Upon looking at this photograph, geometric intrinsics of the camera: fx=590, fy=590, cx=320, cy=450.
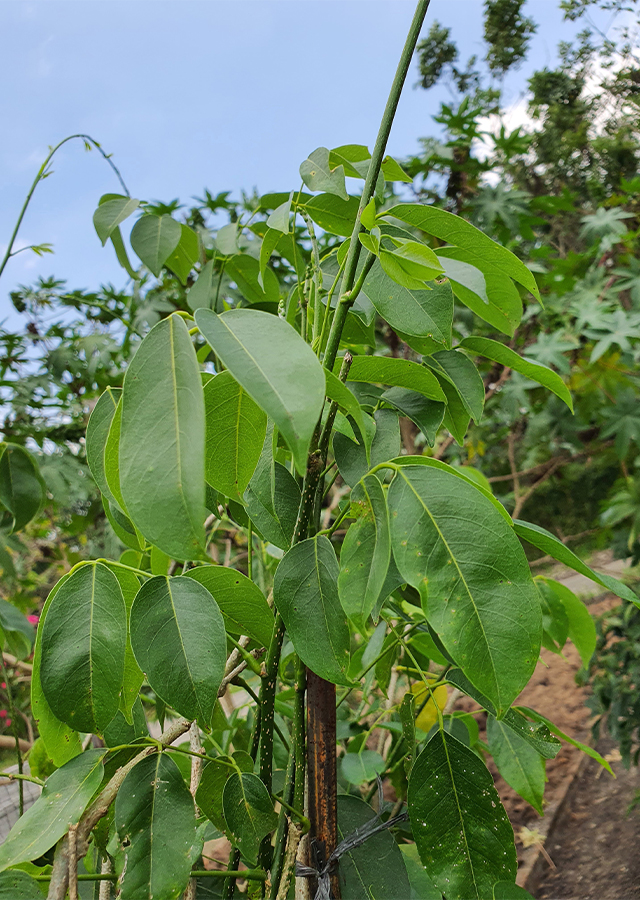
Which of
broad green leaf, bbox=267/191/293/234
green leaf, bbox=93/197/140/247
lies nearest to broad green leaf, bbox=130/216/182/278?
green leaf, bbox=93/197/140/247

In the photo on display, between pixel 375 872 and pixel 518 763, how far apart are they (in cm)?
17

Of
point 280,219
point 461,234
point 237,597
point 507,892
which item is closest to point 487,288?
point 461,234

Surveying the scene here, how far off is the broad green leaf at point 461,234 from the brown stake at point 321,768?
299mm

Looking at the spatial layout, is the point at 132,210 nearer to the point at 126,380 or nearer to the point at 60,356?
the point at 126,380

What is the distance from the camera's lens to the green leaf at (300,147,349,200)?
1.30 feet

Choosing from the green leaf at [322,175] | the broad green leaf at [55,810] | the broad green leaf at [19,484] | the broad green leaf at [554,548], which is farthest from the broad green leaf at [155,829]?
the broad green leaf at [19,484]

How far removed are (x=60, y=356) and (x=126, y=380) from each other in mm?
1724

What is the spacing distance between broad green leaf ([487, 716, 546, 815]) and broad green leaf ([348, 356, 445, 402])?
1.06 feet

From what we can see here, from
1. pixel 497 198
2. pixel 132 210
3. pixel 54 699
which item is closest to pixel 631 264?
pixel 497 198

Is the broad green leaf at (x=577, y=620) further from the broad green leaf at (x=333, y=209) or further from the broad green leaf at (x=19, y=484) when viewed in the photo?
the broad green leaf at (x=19, y=484)

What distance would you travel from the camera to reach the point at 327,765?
0.41 meters

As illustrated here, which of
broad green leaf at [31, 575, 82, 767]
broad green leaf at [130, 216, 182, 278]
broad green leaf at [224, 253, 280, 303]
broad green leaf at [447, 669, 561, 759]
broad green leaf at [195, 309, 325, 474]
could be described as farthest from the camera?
broad green leaf at [224, 253, 280, 303]

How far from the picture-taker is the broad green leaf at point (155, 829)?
1.03ft

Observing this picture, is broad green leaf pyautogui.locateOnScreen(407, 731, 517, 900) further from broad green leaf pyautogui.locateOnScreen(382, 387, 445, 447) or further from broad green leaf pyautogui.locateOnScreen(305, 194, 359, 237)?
broad green leaf pyautogui.locateOnScreen(305, 194, 359, 237)
